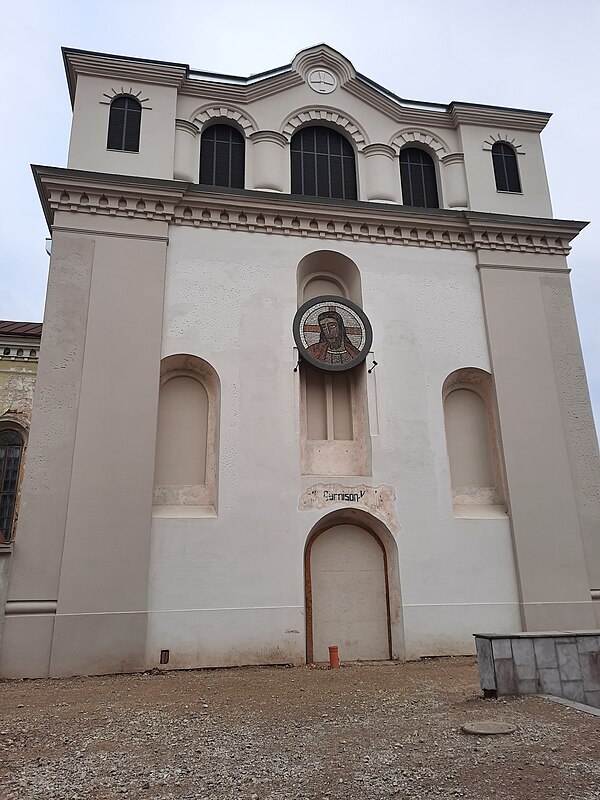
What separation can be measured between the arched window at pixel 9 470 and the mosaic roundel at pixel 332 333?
10127 millimetres

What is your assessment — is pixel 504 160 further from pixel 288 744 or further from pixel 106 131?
pixel 288 744

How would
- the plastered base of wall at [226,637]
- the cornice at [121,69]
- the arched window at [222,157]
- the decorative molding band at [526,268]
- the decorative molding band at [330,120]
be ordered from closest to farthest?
the plastered base of wall at [226,637] → the cornice at [121,69] → the decorative molding band at [526,268] → the arched window at [222,157] → the decorative molding band at [330,120]

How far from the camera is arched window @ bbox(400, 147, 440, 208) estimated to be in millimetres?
15703

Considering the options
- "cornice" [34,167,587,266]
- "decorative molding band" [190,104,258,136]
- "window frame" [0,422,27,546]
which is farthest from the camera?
"window frame" [0,422,27,546]

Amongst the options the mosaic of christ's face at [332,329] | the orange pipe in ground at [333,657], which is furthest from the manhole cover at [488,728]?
the mosaic of christ's face at [332,329]

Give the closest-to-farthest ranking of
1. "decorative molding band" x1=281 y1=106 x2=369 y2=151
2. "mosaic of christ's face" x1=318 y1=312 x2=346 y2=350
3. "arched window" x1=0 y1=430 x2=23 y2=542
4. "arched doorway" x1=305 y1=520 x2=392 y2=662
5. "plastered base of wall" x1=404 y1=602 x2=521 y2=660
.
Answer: "plastered base of wall" x1=404 y1=602 x2=521 y2=660
"arched doorway" x1=305 y1=520 x2=392 y2=662
"mosaic of christ's face" x1=318 y1=312 x2=346 y2=350
"decorative molding band" x1=281 y1=106 x2=369 y2=151
"arched window" x1=0 y1=430 x2=23 y2=542

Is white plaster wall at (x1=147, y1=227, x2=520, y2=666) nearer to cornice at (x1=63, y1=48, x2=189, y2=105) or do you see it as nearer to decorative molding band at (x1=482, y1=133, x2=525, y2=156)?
decorative molding band at (x1=482, y1=133, x2=525, y2=156)

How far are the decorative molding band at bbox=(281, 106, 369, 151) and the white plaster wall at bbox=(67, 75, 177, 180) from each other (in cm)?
297

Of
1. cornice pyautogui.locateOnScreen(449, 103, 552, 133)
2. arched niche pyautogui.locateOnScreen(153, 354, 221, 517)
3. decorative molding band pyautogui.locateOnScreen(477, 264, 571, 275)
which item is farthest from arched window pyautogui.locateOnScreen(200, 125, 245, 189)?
decorative molding band pyautogui.locateOnScreen(477, 264, 571, 275)

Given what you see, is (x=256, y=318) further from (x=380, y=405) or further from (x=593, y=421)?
(x=593, y=421)

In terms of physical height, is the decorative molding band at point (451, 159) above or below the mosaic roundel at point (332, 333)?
above

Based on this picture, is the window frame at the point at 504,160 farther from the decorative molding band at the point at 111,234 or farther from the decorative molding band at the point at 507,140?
the decorative molding band at the point at 111,234

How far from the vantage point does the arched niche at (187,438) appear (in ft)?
40.4

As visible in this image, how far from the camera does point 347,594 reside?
40.5ft
